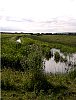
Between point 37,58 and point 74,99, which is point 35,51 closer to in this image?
point 37,58

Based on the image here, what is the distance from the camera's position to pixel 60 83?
578 inches

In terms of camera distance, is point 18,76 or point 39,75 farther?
point 18,76

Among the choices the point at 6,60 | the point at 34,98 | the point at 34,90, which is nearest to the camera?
the point at 34,98

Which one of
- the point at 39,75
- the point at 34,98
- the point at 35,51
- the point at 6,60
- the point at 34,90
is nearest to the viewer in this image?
the point at 34,98

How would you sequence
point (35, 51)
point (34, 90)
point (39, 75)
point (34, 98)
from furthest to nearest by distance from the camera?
1. point (35, 51)
2. point (39, 75)
3. point (34, 90)
4. point (34, 98)

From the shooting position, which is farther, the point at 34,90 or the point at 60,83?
the point at 60,83

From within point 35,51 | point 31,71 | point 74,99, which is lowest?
point 74,99

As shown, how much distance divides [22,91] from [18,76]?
3.06 metres

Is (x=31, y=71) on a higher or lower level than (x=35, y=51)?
lower

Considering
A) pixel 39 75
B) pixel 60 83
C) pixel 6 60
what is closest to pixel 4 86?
pixel 39 75

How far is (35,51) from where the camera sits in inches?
582

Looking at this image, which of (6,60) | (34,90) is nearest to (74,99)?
(34,90)

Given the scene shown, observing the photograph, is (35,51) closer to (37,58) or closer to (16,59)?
(37,58)

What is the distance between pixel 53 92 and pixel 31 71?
2.01m
